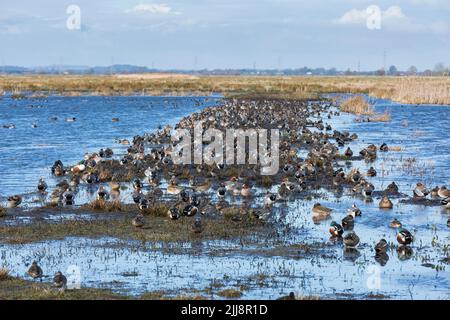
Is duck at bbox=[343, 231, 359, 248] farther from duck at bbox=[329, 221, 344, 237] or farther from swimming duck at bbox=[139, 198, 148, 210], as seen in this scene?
swimming duck at bbox=[139, 198, 148, 210]

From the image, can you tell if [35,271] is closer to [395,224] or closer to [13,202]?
[13,202]

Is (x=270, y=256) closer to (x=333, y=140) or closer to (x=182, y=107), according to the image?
(x=333, y=140)

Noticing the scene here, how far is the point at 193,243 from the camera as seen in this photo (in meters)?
16.0

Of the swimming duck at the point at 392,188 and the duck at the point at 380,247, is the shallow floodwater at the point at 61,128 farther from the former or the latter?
the duck at the point at 380,247

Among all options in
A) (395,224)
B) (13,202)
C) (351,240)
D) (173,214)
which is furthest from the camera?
(13,202)

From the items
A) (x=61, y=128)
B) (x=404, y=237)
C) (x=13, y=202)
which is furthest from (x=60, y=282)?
(x=61, y=128)

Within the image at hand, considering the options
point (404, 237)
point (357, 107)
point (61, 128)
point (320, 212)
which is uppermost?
point (357, 107)

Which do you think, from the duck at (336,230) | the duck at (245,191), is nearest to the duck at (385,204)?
the duck at (245,191)

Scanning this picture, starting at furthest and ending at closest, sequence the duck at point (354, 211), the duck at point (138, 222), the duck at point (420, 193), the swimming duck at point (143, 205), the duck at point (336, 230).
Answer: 1. the duck at point (420, 193)
2. the swimming duck at point (143, 205)
3. the duck at point (354, 211)
4. the duck at point (138, 222)
5. the duck at point (336, 230)

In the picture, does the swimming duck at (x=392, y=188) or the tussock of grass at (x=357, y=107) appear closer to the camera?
the swimming duck at (x=392, y=188)

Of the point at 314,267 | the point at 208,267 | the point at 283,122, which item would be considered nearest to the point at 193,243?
the point at 208,267

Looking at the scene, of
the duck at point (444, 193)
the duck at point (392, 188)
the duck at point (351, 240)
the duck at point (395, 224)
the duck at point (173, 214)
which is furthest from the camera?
the duck at point (392, 188)

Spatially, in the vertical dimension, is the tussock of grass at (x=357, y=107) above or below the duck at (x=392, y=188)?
above

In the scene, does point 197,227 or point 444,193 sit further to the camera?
point 444,193
